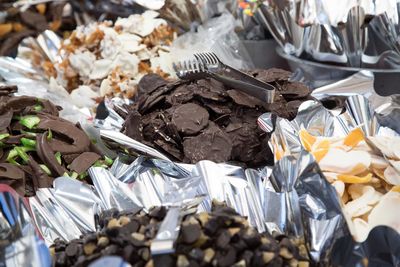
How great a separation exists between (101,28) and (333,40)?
67cm

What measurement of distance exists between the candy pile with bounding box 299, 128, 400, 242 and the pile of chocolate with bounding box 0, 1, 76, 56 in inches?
48.5

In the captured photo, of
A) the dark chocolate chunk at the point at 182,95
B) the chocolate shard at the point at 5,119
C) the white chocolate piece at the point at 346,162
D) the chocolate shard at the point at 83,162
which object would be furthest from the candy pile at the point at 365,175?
the chocolate shard at the point at 5,119

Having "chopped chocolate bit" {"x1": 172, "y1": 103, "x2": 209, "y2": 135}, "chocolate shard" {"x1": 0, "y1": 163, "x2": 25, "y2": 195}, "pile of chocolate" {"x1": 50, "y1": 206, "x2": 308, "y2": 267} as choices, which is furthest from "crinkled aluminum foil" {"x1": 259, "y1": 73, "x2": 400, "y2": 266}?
"chocolate shard" {"x1": 0, "y1": 163, "x2": 25, "y2": 195}

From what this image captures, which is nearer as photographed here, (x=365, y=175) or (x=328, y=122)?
(x=365, y=175)

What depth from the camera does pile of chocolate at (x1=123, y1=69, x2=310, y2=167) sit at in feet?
3.21

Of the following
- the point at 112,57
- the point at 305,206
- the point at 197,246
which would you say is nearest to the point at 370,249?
the point at 305,206

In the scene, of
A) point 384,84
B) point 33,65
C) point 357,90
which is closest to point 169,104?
point 357,90

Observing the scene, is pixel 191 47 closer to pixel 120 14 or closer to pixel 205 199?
pixel 120 14

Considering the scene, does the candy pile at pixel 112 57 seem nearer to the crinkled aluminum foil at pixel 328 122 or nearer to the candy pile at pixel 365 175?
the crinkled aluminum foil at pixel 328 122

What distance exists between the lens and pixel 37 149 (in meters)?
1.00

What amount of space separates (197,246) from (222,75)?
1.74 feet

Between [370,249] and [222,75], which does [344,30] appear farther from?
[370,249]

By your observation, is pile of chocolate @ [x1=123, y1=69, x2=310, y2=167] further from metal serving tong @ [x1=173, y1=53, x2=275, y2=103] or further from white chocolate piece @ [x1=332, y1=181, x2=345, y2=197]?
white chocolate piece @ [x1=332, y1=181, x2=345, y2=197]

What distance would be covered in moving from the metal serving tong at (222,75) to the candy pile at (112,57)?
19 centimetres
